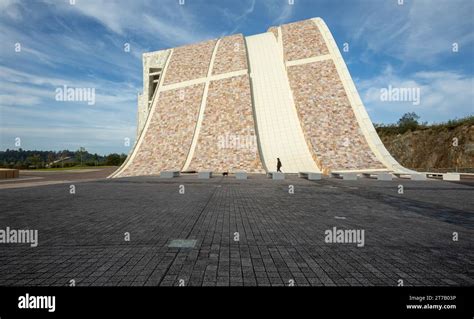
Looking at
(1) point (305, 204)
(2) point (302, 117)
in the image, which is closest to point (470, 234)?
(1) point (305, 204)

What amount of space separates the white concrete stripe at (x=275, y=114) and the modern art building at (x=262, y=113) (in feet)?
0.34

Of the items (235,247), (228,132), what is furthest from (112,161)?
(235,247)

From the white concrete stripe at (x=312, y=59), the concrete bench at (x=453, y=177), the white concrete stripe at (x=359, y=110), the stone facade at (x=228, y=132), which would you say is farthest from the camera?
the white concrete stripe at (x=312, y=59)

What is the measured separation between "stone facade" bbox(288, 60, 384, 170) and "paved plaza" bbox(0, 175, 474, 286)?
17128 millimetres

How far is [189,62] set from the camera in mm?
36750

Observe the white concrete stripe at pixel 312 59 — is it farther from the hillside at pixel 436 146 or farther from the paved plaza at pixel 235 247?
the paved plaza at pixel 235 247

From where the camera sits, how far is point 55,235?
5.93 m

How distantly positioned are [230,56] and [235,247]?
33.5m

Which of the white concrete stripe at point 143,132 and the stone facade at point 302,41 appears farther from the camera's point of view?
the stone facade at point 302,41

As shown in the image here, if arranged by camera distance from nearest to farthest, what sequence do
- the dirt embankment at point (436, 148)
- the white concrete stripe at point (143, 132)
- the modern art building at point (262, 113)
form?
1. the modern art building at point (262, 113)
2. the white concrete stripe at point (143, 132)
3. the dirt embankment at point (436, 148)

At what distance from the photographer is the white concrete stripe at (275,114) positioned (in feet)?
92.2

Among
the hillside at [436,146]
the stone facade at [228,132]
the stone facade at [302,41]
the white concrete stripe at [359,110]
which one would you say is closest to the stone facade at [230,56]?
the stone facade at [228,132]

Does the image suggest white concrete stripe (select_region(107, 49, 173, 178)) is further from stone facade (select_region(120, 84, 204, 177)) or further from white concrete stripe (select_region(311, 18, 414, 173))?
white concrete stripe (select_region(311, 18, 414, 173))

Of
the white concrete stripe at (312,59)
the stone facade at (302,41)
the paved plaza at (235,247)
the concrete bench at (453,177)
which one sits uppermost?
the stone facade at (302,41)
